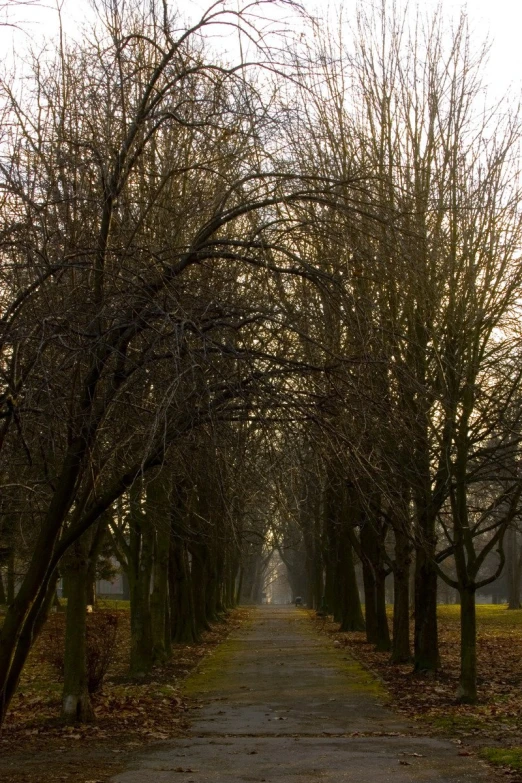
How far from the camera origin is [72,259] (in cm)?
784

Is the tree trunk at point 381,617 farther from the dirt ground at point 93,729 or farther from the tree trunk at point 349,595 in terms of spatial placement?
the tree trunk at point 349,595

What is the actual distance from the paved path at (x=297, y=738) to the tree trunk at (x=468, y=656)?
123cm

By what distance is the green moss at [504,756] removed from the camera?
32.1 ft

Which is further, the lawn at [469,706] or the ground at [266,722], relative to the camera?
the lawn at [469,706]

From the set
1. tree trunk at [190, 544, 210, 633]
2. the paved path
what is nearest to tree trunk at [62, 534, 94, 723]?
the paved path

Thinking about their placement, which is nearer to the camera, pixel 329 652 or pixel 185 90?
pixel 185 90

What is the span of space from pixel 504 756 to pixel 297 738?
2973 mm

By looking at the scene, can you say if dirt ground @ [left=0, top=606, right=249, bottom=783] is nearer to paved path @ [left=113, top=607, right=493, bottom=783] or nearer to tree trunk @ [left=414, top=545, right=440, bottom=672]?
paved path @ [left=113, top=607, right=493, bottom=783]

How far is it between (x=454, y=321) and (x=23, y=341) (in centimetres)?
864

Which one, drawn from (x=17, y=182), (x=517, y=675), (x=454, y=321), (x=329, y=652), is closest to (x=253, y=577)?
(x=329, y=652)

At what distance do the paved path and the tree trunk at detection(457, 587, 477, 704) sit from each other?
1.23m

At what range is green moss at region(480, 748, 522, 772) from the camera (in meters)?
9.77

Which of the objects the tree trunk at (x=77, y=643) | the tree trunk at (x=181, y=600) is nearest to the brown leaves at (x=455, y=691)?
the tree trunk at (x=181, y=600)

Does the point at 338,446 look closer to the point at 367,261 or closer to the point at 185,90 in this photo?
the point at 367,261
